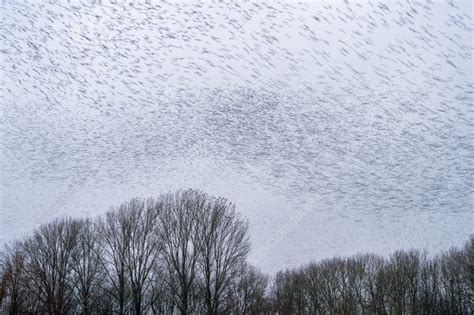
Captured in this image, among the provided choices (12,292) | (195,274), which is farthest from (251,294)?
(12,292)

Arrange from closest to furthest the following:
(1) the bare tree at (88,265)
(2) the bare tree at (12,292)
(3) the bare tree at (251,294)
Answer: (2) the bare tree at (12,292)
(1) the bare tree at (88,265)
(3) the bare tree at (251,294)

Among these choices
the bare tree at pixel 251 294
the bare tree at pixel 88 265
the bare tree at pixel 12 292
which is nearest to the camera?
the bare tree at pixel 12 292

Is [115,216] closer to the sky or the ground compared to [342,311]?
closer to the sky

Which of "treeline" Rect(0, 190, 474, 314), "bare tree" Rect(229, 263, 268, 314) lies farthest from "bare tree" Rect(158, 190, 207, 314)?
"bare tree" Rect(229, 263, 268, 314)

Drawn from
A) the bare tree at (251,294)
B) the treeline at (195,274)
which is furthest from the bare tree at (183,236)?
the bare tree at (251,294)

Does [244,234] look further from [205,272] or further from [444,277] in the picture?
[444,277]

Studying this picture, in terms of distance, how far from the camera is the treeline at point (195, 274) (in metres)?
41.8

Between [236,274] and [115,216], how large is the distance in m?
12.2

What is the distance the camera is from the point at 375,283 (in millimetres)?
60812

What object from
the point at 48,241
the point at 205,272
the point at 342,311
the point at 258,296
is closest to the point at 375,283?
the point at 342,311

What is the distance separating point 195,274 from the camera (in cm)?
4212

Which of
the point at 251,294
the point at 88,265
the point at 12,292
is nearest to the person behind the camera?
the point at 12,292

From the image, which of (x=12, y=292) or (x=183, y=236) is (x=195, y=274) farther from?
(x=12, y=292)

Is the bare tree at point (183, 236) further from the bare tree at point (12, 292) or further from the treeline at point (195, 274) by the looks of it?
the bare tree at point (12, 292)
